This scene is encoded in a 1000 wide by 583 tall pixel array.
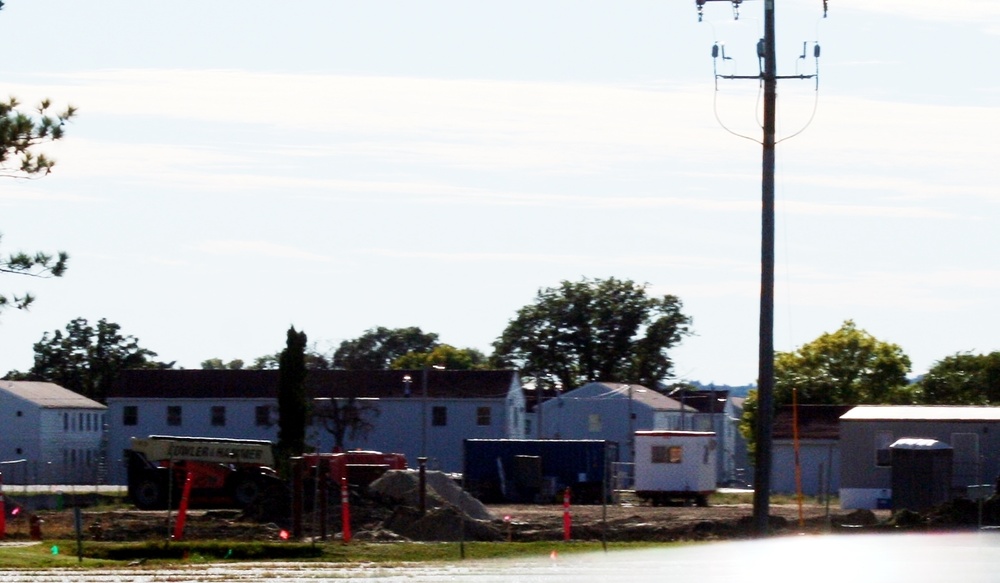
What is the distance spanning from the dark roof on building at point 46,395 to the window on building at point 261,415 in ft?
52.6

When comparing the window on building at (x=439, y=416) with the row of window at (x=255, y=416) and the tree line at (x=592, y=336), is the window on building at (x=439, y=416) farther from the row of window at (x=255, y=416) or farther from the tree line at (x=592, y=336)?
the tree line at (x=592, y=336)

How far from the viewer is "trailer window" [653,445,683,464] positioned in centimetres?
5453

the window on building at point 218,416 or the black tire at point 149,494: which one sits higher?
the window on building at point 218,416

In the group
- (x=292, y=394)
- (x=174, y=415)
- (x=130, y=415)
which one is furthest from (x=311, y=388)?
(x=292, y=394)

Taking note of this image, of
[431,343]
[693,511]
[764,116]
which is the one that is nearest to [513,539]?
[764,116]

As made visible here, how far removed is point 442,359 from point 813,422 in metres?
71.2

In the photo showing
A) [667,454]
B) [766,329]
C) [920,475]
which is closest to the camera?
[766,329]

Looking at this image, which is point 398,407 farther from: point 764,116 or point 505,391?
point 764,116

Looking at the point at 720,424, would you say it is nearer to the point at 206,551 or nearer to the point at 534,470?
the point at 534,470

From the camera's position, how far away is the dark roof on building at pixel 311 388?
80812 mm

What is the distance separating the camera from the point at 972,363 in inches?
3681

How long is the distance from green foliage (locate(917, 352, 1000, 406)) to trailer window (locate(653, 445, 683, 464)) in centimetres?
3711

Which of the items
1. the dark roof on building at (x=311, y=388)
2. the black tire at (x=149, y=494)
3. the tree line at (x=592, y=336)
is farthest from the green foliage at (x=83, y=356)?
the black tire at (x=149, y=494)

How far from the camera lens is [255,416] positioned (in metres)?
81.6
